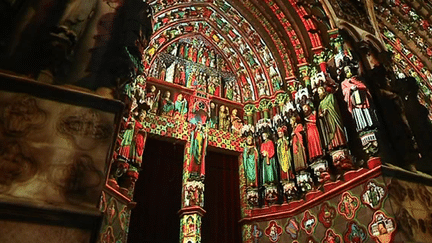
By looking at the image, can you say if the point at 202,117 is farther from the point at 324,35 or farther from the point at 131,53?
the point at 131,53

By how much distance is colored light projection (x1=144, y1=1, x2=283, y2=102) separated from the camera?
8.62 m

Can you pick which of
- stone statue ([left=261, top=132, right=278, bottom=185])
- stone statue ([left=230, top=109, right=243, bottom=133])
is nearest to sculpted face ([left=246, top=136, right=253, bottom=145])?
stone statue ([left=261, top=132, right=278, bottom=185])

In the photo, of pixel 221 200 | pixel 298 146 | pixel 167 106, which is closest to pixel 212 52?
pixel 167 106

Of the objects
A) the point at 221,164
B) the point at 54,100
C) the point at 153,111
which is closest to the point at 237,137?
the point at 221,164

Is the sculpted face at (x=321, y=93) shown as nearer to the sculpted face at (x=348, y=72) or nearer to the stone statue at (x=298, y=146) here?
the sculpted face at (x=348, y=72)

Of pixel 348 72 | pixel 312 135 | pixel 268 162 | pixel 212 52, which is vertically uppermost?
pixel 212 52

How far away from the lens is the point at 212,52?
982 centimetres

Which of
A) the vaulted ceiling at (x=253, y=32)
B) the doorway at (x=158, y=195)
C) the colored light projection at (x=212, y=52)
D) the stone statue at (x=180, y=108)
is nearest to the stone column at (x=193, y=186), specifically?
the doorway at (x=158, y=195)

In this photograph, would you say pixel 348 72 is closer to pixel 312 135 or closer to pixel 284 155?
pixel 312 135

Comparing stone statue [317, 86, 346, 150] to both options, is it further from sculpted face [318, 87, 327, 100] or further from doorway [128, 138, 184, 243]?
doorway [128, 138, 184, 243]

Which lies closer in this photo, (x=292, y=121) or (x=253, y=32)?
(x=292, y=121)

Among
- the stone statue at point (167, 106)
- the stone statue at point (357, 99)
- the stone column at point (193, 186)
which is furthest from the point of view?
the stone statue at point (167, 106)

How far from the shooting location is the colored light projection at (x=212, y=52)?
8.62 metres

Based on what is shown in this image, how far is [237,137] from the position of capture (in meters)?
8.48
